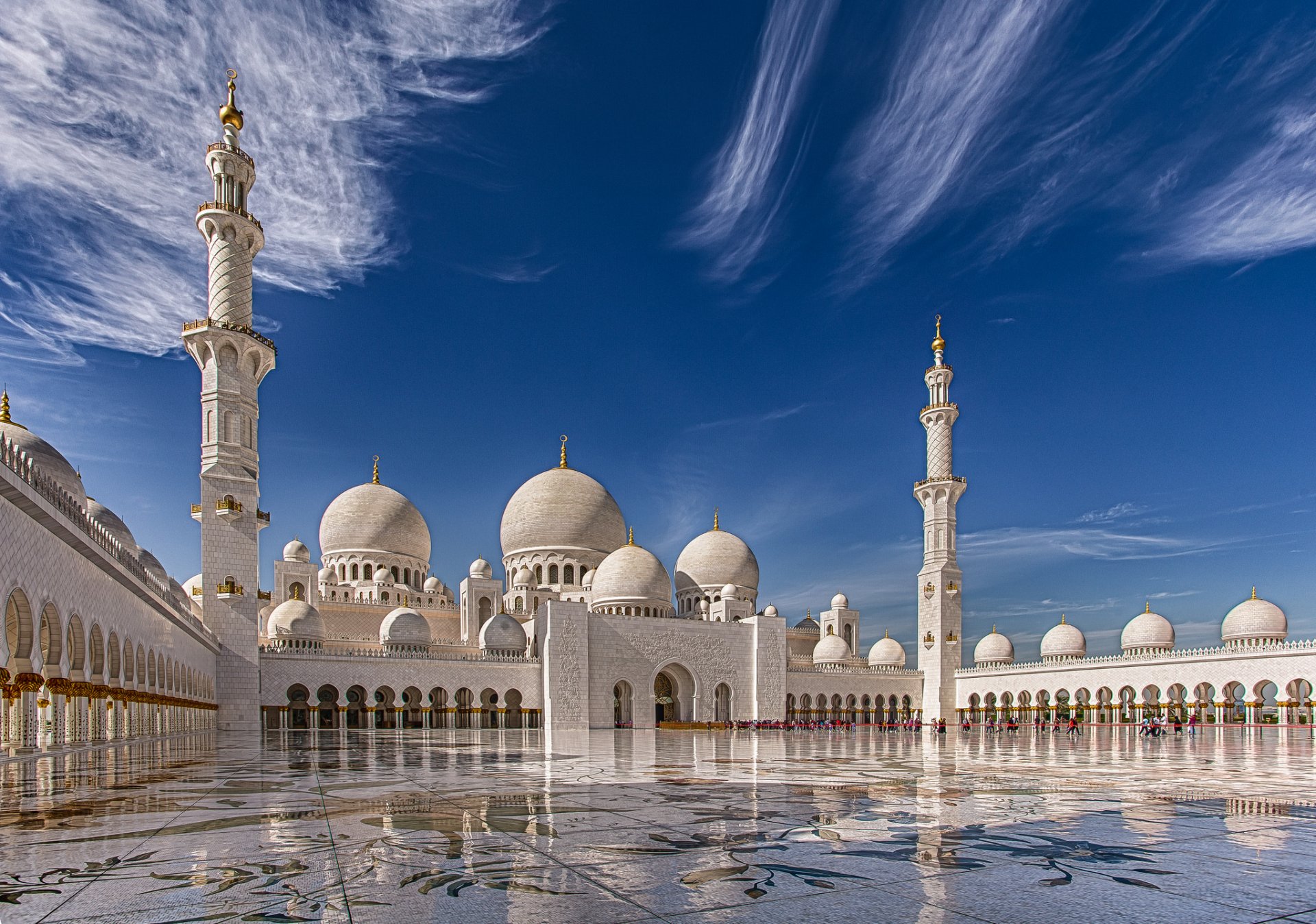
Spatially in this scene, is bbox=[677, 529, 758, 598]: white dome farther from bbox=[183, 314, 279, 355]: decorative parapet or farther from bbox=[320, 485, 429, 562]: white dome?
bbox=[183, 314, 279, 355]: decorative parapet

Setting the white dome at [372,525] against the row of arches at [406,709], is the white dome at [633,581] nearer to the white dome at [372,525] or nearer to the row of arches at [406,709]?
the row of arches at [406,709]

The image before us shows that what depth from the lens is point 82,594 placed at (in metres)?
12.7

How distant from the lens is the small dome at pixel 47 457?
18.5 m

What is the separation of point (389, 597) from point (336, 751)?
2432 cm

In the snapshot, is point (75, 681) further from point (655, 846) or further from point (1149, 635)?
point (1149, 635)

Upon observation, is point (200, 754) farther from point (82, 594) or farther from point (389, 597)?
point (389, 597)

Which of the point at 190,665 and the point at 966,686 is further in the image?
the point at 966,686

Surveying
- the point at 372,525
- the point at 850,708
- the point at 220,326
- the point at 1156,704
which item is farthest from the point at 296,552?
the point at 1156,704

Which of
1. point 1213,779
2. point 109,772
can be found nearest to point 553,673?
point 109,772

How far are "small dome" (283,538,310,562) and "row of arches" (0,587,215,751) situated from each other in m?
15.8

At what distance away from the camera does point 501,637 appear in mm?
33594

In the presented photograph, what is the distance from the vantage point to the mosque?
1655 centimetres

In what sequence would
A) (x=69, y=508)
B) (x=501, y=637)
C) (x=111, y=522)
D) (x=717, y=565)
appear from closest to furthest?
(x=69, y=508)
(x=111, y=522)
(x=501, y=637)
(x=717, y=565)

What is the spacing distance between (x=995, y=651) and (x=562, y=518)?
20813mm
